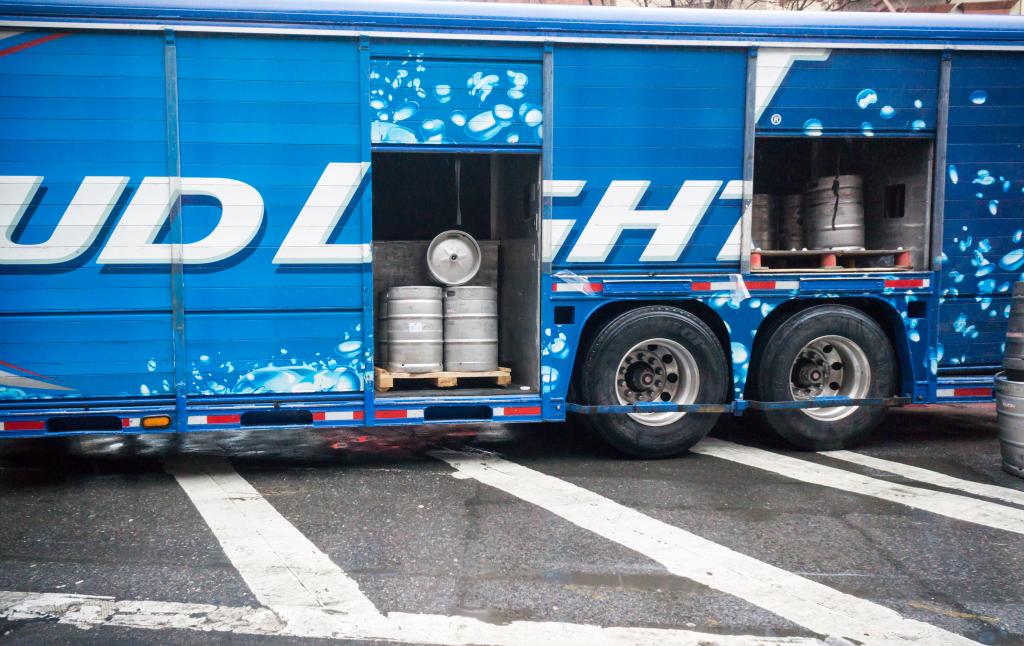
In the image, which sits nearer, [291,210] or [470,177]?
[291,210]

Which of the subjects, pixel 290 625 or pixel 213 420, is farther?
pixel 213 420

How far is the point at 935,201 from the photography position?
23.3ft

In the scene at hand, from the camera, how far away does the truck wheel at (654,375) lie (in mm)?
6746

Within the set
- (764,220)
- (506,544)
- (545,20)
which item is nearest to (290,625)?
(506,544)

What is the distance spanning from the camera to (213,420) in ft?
20.4

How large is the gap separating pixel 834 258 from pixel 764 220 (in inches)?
39.7

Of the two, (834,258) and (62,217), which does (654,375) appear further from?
(62,217)

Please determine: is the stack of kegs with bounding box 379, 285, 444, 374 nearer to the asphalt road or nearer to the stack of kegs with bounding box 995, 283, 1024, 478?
the asphalt road

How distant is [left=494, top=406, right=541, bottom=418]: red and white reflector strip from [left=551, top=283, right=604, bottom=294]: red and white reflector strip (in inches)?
37.4

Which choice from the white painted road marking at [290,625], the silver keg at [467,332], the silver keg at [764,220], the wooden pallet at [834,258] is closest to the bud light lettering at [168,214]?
the silver keg at [467,332]

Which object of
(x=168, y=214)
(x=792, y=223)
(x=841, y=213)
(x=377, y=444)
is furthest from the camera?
(x=792, y=223)

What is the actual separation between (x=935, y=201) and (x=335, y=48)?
16.5ft

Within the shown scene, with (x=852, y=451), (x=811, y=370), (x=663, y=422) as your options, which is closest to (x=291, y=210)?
(x=663, y=422)

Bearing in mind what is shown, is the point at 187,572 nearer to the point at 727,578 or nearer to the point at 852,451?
the point at 727,578
